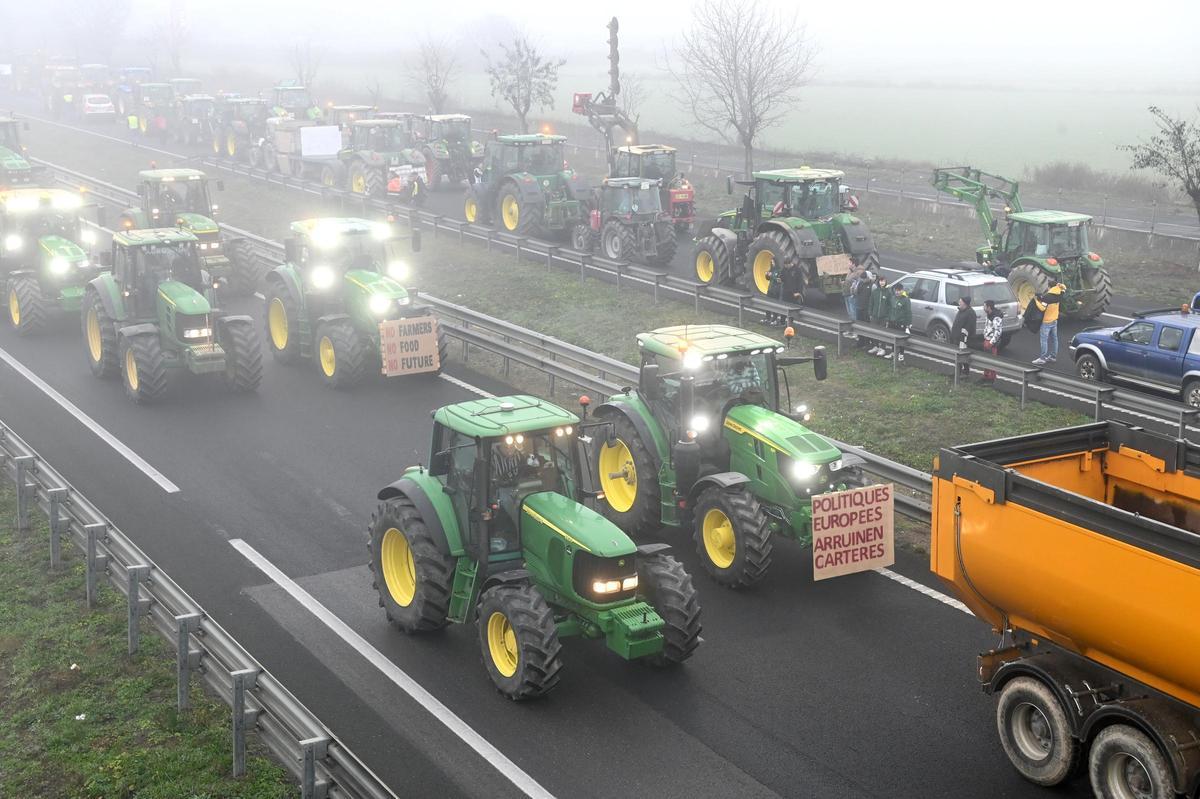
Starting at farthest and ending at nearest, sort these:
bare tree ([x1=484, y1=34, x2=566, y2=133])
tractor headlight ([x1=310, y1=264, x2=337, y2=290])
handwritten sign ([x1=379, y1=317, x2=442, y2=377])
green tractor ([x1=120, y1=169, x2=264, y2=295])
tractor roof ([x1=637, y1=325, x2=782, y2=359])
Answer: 1. bare tree ([x1=484, y1=34, x2=566, y2=133])
2. green tractor ([x1=120, y1=169, x2=264, y2=295])
3. tractor headlight ([x1=310, y1=264, x2=337, y2=290])
4. handwritten sign ([x1=379, y1=317, x2=442, y2=377])
5. tractor roof ([x1=637, y1=325, x2=782, y2=359])

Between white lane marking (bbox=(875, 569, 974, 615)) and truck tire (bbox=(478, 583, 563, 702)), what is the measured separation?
4.76m

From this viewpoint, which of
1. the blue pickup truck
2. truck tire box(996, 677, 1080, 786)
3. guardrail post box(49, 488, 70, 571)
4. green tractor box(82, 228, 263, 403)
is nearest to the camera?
truck tire box(996, 677, 1080, 786)

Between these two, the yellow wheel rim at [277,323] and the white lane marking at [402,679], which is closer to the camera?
the white lane marking at [402,679]

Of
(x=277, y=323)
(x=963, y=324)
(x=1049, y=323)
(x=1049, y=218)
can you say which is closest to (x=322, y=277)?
(x=277, y=323)

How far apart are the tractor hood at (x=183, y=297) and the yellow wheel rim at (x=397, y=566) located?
963 centimetres

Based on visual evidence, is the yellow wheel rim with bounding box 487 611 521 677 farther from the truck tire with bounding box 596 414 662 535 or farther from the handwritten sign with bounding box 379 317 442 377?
the handwritten sign with bounding box 379 317 442 377

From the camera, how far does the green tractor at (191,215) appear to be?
29156mm

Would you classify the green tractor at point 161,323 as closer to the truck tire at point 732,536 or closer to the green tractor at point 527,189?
the truck tire at point 732,536

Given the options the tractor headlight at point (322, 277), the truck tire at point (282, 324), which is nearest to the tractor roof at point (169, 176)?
the truck tire at point (282, 324)

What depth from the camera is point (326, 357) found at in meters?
22.8

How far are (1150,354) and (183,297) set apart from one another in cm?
1664

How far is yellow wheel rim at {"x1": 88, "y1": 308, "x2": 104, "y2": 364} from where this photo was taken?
74.9ft

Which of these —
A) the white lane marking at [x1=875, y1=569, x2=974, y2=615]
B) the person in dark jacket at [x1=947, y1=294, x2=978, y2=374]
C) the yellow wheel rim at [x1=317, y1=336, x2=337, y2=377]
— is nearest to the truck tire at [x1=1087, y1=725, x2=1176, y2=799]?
the white lane marking at [x1=875, y1=569, x2=974, y2=615]

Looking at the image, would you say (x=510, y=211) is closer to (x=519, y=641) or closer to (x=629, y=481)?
(x=629, y=481)
